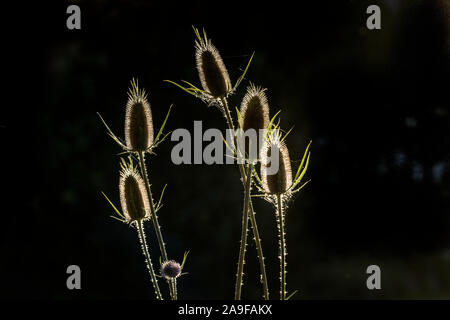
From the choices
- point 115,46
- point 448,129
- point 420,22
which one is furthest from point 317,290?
point 115,46

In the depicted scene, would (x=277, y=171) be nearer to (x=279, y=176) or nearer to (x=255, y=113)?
(x=279, y=176)

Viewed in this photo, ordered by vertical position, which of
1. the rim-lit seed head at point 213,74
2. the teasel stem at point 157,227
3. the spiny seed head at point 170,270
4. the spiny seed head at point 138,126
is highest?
the rim-lit seed head at point 213,74

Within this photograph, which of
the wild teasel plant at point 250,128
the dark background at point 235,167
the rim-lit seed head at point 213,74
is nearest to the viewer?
the wild teasel plant at point 250,128

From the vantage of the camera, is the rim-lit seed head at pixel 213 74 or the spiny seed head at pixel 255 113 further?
the rim-lit seed head at pixel 213 74

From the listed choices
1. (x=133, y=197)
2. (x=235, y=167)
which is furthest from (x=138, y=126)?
(x=235, y=167)

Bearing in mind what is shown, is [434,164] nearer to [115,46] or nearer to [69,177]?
[115,46]

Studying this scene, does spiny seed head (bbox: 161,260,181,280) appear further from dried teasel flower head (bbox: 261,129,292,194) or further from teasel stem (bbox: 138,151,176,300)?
dried teasel flower head (bbox: 261,129,292,194)

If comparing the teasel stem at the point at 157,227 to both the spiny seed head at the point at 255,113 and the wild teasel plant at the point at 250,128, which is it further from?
the spiny seed head at the point at 255,113

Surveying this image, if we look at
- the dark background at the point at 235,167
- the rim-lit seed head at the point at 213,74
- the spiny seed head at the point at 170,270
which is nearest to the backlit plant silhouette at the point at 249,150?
the rim-lit seed head at the point at 213,74
